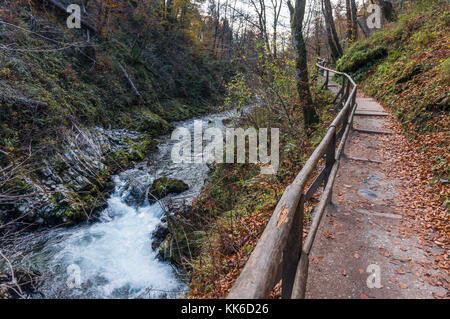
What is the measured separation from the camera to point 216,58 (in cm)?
3575

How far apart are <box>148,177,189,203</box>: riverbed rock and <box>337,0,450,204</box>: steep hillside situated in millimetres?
7673

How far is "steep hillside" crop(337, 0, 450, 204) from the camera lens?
21.2 feet

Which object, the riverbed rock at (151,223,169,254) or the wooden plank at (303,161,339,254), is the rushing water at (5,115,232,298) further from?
the wooden plank at (303,161,339,254)

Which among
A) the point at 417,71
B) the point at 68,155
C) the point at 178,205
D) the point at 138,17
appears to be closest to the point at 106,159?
the point at 68,155

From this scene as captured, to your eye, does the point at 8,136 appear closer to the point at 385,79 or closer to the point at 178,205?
the point at 178,205

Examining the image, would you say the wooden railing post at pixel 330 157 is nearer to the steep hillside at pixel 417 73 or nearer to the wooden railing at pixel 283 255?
the wooden railing at pixel 283 255

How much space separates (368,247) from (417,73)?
9.27m

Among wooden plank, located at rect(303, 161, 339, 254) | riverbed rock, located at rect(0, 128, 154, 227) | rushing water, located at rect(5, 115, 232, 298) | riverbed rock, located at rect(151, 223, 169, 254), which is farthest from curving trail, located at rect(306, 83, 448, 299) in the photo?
riverbed rock, located at rect(151, 223, 169, 254)

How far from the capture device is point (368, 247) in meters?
3.51

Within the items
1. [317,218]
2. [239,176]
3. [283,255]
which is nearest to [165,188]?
[239,176]

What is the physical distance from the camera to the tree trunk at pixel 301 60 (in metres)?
7.74

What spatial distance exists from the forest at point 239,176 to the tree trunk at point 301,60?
45 mm

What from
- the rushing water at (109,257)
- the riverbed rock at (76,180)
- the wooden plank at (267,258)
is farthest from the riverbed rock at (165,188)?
the wooden plank at (267,258)

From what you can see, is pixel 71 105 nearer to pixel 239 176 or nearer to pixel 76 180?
pixel 76 180
